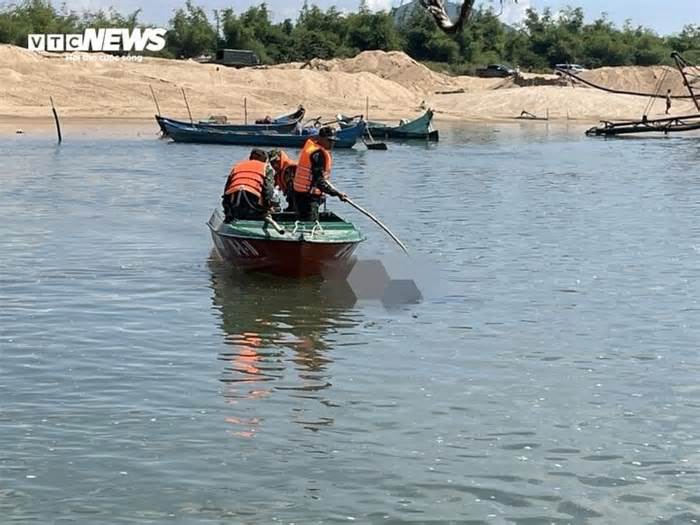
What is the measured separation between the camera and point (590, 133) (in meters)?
54.7

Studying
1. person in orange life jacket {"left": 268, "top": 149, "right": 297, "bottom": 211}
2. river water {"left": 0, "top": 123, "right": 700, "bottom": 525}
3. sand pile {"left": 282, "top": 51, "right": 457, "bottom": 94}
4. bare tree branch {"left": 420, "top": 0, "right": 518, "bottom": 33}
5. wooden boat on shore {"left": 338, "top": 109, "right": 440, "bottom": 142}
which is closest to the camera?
bare tree branch {"left": 420, "top": 0, "right": 518, "bottom": 33}

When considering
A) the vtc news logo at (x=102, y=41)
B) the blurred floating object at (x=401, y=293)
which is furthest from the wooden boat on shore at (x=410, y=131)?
the vtc news logo at (x=102, y=41)

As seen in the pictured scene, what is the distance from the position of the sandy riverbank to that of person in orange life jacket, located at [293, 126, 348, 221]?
3632 centimetres

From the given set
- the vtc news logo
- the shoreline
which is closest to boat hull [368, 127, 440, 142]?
the shoreline

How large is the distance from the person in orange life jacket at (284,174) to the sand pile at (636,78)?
62665 mm

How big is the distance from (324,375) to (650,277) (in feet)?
23.2

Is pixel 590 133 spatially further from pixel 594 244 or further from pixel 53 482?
pixel 53 482

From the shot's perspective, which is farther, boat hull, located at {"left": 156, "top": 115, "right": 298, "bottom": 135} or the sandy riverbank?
the sandy riverbank

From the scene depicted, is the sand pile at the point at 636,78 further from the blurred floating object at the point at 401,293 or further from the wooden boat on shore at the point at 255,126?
the blurred floating object at the point at 401,293

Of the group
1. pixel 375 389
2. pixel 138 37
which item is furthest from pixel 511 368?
pixel 138 37

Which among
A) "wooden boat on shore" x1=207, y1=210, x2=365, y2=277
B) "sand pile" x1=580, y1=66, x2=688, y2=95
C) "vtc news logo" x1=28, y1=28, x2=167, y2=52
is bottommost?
"wooden boat on shore" x1=207, y1=210, x2=365, y2=277

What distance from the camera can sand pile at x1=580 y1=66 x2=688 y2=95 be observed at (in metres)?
77.5

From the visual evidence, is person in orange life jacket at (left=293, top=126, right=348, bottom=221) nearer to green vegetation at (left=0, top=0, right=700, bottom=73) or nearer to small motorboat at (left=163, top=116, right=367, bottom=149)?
small motorboat at (left=163, top=116, right=367, bottom=149)

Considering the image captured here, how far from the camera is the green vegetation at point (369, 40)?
8922 centimetres
